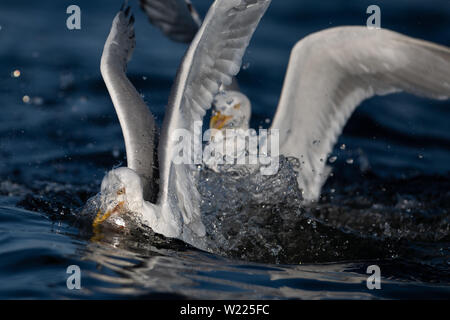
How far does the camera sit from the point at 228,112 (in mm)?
6680

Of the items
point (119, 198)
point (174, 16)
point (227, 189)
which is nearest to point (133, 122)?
point (119, 198)

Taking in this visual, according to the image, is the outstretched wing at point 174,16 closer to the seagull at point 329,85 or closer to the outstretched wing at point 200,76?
the seagull at point 329,85

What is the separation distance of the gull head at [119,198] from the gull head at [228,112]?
2.18 m

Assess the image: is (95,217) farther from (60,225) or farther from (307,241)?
(307,241)

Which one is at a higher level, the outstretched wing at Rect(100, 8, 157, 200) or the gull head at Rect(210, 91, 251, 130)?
the gull head at Rect(210, 91, 251, 130)

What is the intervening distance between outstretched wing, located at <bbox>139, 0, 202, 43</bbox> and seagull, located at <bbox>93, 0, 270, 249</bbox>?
2.57 metres

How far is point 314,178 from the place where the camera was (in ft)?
21.6

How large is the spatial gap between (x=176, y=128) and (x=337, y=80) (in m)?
2.16

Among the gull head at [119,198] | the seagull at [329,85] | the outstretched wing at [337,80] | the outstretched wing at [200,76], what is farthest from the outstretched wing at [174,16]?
the gull head at [119,198]

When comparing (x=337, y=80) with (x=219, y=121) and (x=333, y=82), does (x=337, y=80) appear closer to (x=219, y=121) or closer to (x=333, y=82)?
(x=333, y=82)

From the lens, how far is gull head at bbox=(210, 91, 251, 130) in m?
6.65

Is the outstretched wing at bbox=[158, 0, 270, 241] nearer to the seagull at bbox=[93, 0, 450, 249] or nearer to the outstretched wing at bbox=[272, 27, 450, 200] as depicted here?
the seagull at bbox=[93, 0, 450, 249]

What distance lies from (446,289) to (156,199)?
2.03m

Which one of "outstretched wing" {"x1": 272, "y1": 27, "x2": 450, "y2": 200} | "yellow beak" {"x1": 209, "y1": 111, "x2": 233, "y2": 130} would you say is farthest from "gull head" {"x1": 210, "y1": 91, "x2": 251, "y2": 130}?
"outstretched wing" {"x1": 272, "y1": 27, "x2": 450, "y2": 200}
